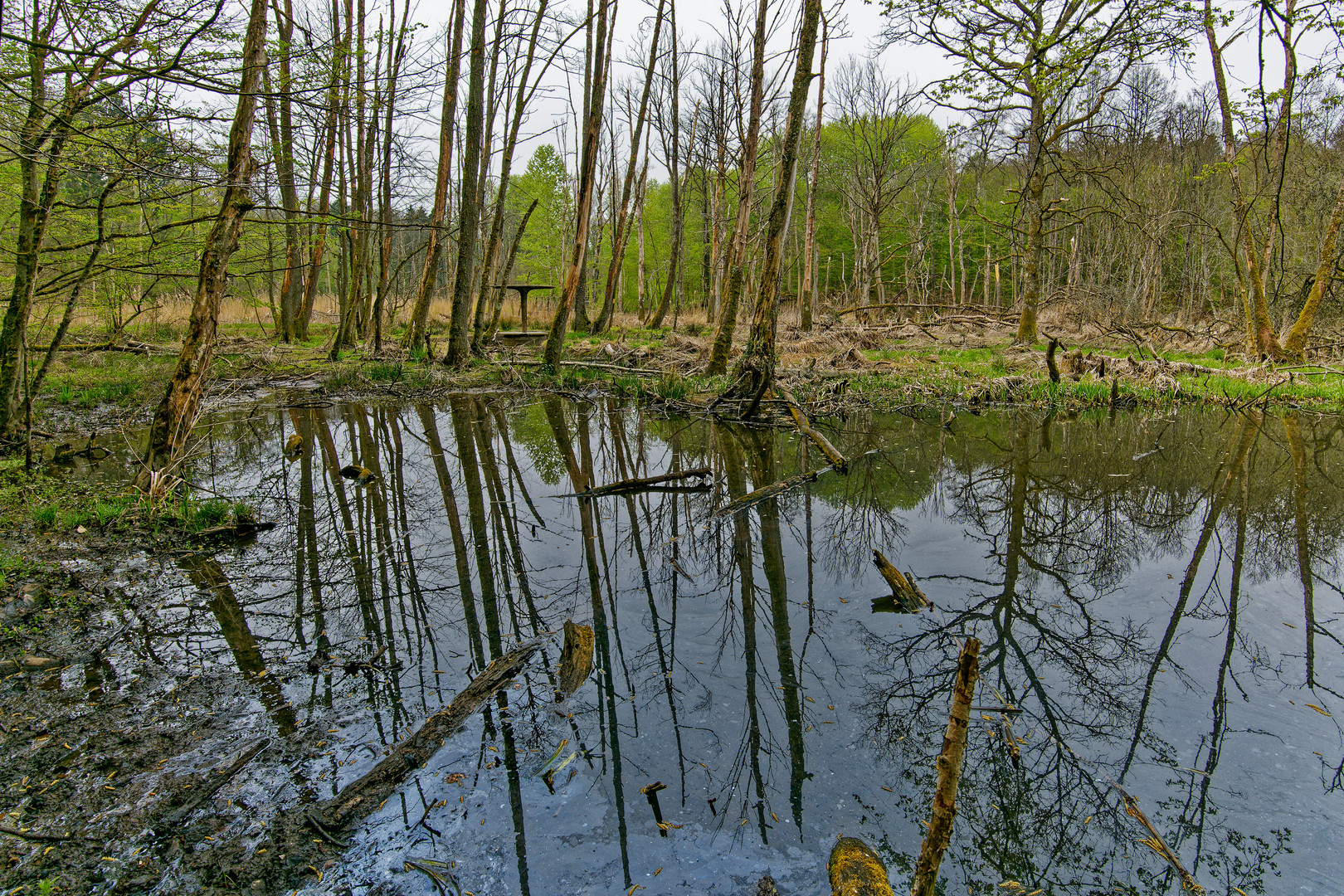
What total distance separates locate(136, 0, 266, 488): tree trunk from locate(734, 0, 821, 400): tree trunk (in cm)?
575

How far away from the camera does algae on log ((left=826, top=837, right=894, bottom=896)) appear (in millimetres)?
1675

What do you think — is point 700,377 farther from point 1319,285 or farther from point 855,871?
point 1319,285

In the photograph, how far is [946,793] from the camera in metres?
1.41

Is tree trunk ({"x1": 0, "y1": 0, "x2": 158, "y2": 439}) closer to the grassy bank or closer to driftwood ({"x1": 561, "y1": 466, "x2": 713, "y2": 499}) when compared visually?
the grassy bank

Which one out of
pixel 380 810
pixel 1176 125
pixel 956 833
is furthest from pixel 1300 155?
pixel 380 810

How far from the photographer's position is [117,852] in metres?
1.83

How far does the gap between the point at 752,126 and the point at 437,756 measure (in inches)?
486

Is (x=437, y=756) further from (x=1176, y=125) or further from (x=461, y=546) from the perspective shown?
(x=1176, y=125)

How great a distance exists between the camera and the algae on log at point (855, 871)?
65.9 inches

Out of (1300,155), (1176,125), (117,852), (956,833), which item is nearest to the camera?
(117,852)

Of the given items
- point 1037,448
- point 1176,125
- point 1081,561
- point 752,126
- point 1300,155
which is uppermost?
point 1176,125

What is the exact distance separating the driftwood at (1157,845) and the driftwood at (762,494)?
3.12 metres

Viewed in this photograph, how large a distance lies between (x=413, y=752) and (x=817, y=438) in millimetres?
5016

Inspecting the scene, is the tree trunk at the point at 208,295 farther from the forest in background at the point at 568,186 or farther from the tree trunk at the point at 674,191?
the tree trunk at the point at 674,191
